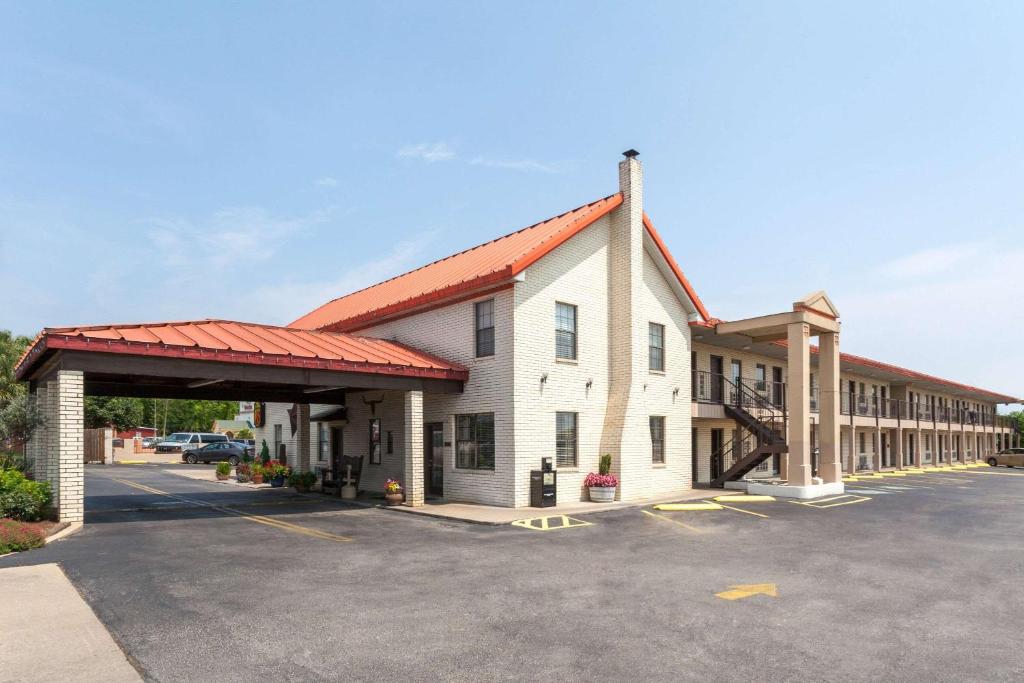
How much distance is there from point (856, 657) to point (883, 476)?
1305 inches

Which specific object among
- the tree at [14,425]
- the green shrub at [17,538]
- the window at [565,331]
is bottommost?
the green shrub at [17,538]

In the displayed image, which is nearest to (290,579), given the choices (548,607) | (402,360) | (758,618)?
(548,607)

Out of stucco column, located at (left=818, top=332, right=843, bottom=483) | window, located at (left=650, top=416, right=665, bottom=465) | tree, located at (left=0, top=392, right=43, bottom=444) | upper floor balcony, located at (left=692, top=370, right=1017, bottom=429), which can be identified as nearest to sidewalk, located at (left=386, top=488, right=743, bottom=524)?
window, located at (left=650, top=416, right=665, bottom=465)

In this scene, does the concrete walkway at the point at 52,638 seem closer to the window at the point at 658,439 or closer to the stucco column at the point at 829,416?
the window at the point at 658,439

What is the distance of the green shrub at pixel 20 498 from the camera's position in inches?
569

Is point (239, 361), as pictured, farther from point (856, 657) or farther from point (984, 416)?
point (984, 416)

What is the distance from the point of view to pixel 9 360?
45.7 metres

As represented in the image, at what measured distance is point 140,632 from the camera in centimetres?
779

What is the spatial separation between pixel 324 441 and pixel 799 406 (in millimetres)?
18358

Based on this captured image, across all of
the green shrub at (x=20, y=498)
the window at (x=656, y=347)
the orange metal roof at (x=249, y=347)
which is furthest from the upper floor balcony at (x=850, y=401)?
the green shrub at (x=20, y=498)

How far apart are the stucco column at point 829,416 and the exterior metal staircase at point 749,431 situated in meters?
1.63

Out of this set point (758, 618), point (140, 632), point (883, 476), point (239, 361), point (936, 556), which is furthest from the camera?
point (883, 476)

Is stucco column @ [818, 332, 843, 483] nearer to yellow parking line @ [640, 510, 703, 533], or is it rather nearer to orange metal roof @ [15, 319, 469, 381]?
yellow parking line @ [640, 510, 703, 533]

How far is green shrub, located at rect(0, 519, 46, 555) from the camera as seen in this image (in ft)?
40.7
